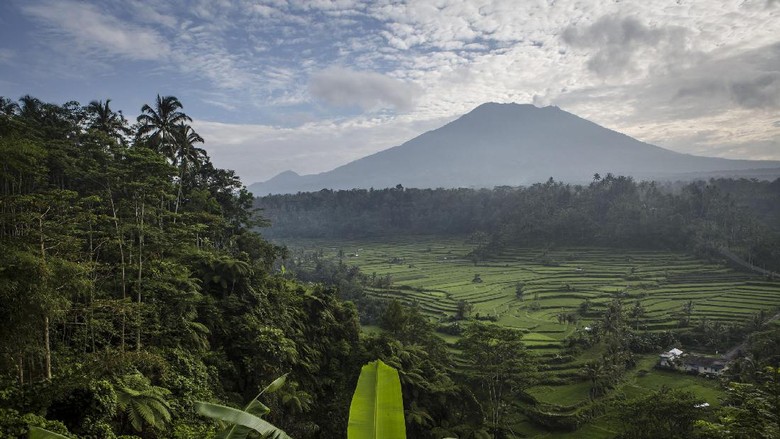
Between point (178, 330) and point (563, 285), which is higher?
point (178, 330)

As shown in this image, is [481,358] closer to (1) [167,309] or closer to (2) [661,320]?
(1) [167,309]

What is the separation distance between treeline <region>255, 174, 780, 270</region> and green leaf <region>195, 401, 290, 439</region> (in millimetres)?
78541

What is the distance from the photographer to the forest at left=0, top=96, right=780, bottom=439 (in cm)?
882

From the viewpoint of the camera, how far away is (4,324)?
8.12m

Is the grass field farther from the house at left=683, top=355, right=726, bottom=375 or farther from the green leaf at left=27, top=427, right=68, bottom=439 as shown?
the green leaf at left=27, top=427, right=68, bottom=439

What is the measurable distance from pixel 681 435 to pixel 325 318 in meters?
18.7

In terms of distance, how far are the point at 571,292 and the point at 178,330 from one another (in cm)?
4978

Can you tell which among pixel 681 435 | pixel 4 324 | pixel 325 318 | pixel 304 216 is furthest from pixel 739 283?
pixel 304 216

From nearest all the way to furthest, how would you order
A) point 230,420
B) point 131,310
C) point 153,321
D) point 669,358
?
1. point 230,420
2. point 131,310
3. point 153,321
4. point 669,358

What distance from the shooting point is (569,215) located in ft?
285

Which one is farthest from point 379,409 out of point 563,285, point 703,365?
point 563,285

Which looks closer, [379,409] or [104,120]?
[379,409]

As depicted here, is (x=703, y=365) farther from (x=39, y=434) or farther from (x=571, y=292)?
(x=39, y=434)

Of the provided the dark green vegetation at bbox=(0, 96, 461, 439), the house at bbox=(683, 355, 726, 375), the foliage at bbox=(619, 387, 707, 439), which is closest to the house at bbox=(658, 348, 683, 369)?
the house at bbox=(683, 355, 726, 375)
